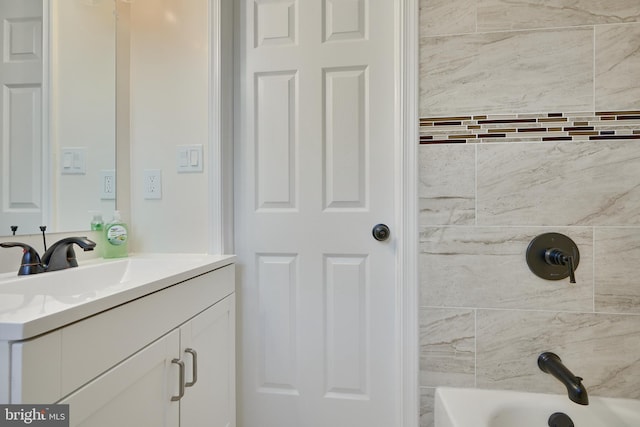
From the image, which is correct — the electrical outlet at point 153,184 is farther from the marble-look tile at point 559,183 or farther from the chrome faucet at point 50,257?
the marble-look tile at point 559,183

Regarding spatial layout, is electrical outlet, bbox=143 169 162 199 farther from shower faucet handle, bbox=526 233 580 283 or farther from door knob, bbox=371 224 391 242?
shower faucet handle, bbox=526 233 580 283

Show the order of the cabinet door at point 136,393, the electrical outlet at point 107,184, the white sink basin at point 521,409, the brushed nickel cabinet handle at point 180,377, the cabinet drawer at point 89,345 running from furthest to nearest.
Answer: the electrical outlet at point 107,184 → the white sink basin at point 521,409 → the brushed nickel cabinet handle at point 180,377 → the cabinet door at point 136,393 → the cabinet drawer at point 89,345

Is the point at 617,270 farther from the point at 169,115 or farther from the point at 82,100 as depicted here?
the point at 82,100

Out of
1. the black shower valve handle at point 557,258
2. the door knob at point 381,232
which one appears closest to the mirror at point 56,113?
the door knob at point 381,232

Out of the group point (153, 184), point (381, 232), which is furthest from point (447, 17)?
point (153, 184)

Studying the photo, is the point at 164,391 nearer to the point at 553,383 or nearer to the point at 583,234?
the point at 553,383

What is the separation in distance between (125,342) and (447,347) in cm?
107

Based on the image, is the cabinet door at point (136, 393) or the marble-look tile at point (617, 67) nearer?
the cabinet door at point (136, 393)

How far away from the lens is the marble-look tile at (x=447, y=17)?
1.22 metres

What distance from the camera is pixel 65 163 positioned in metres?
1.16

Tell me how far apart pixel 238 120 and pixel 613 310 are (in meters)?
1.64

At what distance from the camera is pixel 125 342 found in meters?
0.74

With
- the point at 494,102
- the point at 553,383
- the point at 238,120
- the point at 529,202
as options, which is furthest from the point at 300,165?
the point at 553,383

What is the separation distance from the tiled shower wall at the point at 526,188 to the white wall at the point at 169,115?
919 millimetres
